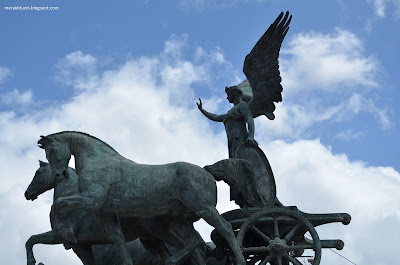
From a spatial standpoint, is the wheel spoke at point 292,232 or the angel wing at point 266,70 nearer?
the wheel spoke at point 292,232

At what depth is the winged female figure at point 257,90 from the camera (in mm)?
12688

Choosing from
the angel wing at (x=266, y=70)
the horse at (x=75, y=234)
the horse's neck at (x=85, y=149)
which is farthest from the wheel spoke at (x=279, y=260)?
the angel wing at (x=266, y=70)

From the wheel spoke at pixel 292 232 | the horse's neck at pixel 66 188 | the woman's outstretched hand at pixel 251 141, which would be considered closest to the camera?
the wheel spoke at pixel 292 232

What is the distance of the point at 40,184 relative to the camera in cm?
1212

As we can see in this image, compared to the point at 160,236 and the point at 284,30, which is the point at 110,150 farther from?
the point at 284,30

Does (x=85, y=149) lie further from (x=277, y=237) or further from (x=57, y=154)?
(x=277, y=237)

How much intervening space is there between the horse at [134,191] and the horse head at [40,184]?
130 cm

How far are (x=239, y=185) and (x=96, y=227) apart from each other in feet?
8.00

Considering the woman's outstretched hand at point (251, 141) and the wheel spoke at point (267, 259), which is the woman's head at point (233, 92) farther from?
the wheel spoke at point (267, 259)

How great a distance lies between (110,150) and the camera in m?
11.1

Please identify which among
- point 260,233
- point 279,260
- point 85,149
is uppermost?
point 85,149

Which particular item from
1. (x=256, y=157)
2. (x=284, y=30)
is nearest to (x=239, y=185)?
(x=256, y=157)

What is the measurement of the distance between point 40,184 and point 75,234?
1337mm

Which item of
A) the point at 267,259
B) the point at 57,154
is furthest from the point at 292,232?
the point at 57,154
